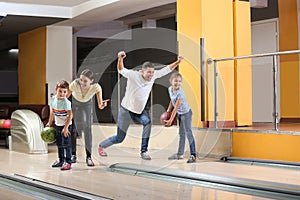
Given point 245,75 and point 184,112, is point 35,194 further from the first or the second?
point 245,75

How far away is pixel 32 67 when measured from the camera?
1279cm

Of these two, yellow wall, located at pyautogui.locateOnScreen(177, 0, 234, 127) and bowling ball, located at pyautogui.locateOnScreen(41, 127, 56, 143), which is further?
yellow wall, located at pyautogui.locateOnScreen(177, 0, 234, 127)

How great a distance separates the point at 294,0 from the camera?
9.21m

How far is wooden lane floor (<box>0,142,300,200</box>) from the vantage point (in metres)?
4.20

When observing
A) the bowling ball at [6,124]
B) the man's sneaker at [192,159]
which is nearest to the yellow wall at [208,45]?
the man's sneaker at [192,159]

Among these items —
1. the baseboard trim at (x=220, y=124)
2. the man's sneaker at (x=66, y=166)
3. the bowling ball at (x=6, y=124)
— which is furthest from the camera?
the bowling ball at (x=6, y=124)

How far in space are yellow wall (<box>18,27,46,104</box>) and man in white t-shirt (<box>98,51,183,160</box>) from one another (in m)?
6.47

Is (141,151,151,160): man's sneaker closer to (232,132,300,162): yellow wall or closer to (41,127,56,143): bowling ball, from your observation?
(41,127,56,143): bowling ball

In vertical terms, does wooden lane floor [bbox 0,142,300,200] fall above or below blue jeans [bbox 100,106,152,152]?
below

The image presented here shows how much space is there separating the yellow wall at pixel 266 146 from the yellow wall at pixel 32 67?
6.77 metres

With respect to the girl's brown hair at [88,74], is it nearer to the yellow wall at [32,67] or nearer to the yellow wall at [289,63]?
the yellow wall at [289,63]

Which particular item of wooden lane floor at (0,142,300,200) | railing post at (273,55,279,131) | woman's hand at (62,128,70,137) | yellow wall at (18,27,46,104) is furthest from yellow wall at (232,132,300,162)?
yellow wall at (18,27,46,104)

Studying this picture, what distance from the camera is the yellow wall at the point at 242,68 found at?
24.2 feet

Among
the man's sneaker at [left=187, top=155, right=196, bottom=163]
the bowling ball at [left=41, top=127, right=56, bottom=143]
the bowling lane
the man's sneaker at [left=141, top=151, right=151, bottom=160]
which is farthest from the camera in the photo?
the man's sneaker at [left=187, top=155, right=196, bottom=163]
